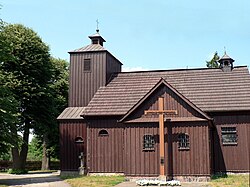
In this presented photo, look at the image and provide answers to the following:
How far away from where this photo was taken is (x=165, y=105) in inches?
1038

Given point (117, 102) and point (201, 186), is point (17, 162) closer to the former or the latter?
point (117, 102)

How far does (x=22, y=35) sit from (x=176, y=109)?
857 inches

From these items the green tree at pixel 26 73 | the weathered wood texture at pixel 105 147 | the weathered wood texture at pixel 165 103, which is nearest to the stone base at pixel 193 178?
the weathered wood texture at pixel 165 103

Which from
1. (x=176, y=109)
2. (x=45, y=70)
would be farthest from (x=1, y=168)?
(x=176, y=109)

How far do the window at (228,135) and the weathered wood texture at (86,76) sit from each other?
33.6 feet

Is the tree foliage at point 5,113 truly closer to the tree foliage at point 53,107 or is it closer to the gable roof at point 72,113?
the gable roof at point 72,113

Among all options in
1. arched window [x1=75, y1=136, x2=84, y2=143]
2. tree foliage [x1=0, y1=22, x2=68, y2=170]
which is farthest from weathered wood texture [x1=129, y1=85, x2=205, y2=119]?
tree foliage [x1=0, y1=22, x2=68, y2=170]

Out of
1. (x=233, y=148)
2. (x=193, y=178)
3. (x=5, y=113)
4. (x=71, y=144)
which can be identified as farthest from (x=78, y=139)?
(x=233, y=148)

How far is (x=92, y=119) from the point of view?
98.7ft

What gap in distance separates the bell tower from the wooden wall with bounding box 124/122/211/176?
8.45 meters

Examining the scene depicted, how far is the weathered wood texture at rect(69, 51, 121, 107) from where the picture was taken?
33.5 m

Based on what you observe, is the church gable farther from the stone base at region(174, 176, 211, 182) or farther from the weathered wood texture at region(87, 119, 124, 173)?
the weathered wood texture at region(87, 119, 124, 173)

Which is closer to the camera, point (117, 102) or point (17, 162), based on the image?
point (117, 102)

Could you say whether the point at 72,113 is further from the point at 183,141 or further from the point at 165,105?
the point at 183,141
